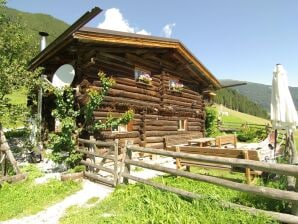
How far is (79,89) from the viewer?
1207 centimetres

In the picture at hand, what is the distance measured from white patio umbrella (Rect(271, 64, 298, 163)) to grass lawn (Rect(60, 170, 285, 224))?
2.28 m

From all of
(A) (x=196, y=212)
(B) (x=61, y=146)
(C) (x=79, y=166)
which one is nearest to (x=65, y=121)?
(B) (x=61, y=146)

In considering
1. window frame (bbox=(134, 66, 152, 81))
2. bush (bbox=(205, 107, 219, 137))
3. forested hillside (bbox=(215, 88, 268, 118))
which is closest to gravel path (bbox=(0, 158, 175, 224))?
window frame (bbox=(134, 66, 152, 81))

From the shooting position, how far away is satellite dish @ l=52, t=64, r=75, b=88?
40.5 ft

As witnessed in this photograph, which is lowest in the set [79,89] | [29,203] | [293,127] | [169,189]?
[29,203]

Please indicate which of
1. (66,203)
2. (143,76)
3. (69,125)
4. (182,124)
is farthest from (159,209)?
(182,124)

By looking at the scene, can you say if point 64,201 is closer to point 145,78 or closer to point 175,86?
point 145,78

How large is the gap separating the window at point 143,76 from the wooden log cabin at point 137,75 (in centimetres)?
5

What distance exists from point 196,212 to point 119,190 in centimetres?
271

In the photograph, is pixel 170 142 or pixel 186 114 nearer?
pixel 170 142

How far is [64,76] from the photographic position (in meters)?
12.4

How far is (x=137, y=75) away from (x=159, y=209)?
9754 millimetres

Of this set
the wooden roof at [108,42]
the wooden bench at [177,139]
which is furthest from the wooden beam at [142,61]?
the wooden bench at [177,139]

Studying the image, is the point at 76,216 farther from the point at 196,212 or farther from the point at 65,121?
the point at 65,121
